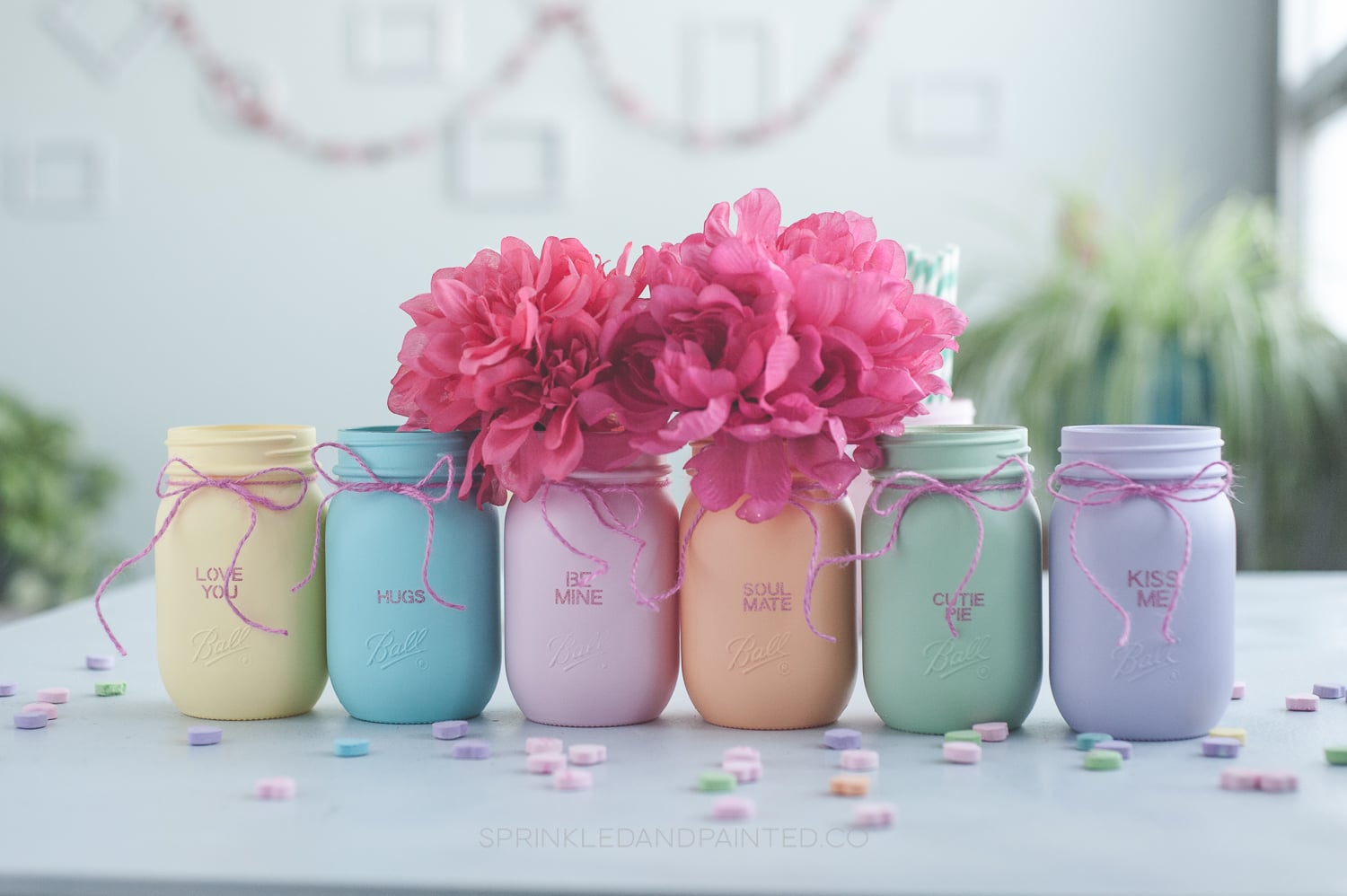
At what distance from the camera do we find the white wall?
3107 millimetres

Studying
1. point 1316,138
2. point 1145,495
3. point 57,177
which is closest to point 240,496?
point 1145,495

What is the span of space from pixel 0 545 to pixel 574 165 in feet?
5.32

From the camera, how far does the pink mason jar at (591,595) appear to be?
0.83 m

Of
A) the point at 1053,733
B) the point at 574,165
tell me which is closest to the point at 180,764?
the point at 1053,733

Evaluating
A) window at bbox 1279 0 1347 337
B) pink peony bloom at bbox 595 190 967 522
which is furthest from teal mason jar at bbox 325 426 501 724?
window at bbox 1279 0 1347 337

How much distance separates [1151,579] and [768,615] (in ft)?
0.74

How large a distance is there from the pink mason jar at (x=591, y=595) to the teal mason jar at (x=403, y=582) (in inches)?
1.5

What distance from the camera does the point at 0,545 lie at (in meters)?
3.15

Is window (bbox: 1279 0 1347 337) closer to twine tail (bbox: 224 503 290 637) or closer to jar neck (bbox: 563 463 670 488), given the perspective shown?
jar neck (bbox: 563 463 670 488)

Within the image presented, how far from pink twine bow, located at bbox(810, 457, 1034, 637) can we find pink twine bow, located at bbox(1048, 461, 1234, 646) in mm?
24

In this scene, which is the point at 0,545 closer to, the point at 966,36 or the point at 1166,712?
the point at 966,36

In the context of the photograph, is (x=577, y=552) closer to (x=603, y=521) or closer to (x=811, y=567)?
(x=603, y=521)

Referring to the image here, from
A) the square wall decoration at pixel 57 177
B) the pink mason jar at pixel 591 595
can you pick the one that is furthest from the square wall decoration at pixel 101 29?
the pink mason jar at pixel 591 595

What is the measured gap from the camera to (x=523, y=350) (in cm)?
79
